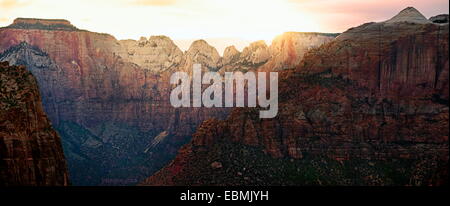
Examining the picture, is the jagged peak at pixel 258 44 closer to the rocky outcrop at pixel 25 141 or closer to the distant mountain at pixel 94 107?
the distant mountain at pixel 94 107

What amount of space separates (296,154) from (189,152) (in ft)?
42.8

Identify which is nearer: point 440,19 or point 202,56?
point 440,19

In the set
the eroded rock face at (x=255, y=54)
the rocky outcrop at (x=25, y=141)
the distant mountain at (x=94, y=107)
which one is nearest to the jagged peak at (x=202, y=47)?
the distant mountain at (x=94, y=107)

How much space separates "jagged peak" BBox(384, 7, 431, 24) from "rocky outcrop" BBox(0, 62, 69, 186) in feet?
120

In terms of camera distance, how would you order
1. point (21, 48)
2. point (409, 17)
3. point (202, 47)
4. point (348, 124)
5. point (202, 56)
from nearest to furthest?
point (409, 17), point (348, 124), point (21, 48), point (202, 56), point (202, 47)

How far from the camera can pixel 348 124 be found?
4574 inches

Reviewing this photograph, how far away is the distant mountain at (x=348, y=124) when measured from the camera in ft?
349

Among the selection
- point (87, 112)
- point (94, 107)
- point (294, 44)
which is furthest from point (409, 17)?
point (94, 107)

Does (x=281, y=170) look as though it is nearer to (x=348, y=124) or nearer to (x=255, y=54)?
(x=348, y=124)

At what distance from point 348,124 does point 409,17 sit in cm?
1353

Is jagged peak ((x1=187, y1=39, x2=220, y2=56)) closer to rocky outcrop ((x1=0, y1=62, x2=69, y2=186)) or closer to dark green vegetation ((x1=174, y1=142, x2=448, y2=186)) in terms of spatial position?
dark green vegetation ((x1=174, y1=142, x2=448, y2=186))
